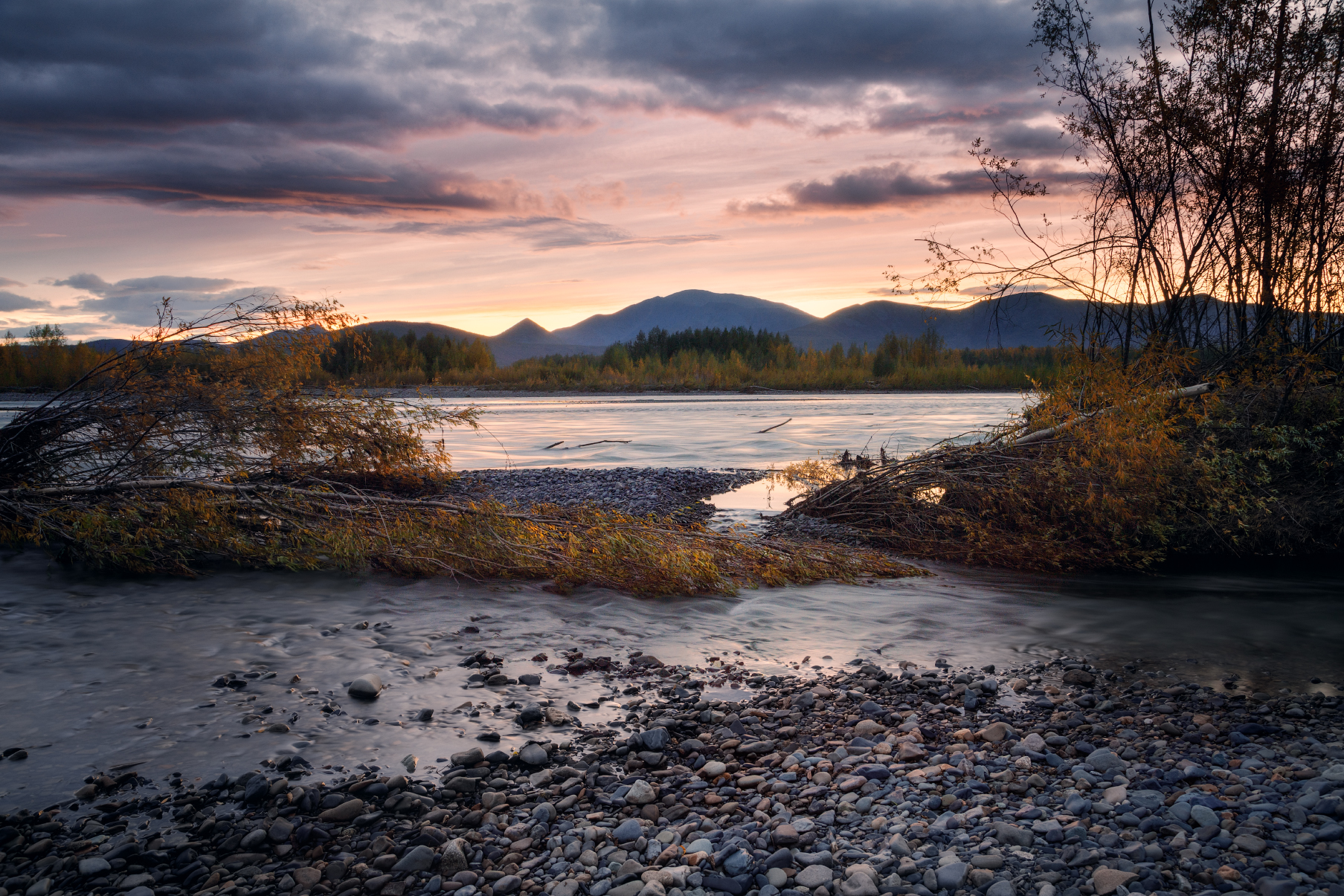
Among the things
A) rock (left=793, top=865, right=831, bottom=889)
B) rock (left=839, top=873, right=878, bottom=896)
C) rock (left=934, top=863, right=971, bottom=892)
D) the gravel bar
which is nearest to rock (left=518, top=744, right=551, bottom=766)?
rock (left=793, top=865, right=831, bottom=889)

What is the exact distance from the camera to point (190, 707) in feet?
18.6

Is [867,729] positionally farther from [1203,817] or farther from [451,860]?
[451,860]

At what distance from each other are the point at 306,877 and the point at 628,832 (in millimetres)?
1508

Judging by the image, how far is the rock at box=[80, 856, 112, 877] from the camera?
11.8ft

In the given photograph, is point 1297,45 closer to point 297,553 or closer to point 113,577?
point 297,553

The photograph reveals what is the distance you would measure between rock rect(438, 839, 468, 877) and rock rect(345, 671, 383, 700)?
2442mm

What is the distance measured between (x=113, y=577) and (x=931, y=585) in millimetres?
10487

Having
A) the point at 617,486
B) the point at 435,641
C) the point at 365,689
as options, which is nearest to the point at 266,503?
the point at 435,641

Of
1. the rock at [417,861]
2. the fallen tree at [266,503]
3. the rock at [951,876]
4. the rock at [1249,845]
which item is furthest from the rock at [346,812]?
the fallen tree at [266,503]

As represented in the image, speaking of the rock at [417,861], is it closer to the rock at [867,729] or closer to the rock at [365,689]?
the rock at [365,689]

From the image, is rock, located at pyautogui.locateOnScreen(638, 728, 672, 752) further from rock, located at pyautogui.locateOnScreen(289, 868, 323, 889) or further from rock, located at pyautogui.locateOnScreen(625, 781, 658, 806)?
rock, located at pyautogui.locateOnScreen(289, 868, 323, 889)

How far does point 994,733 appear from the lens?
5035mm

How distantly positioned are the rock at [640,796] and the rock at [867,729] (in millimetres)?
1584

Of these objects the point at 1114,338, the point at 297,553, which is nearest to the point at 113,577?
the point at 297,553
